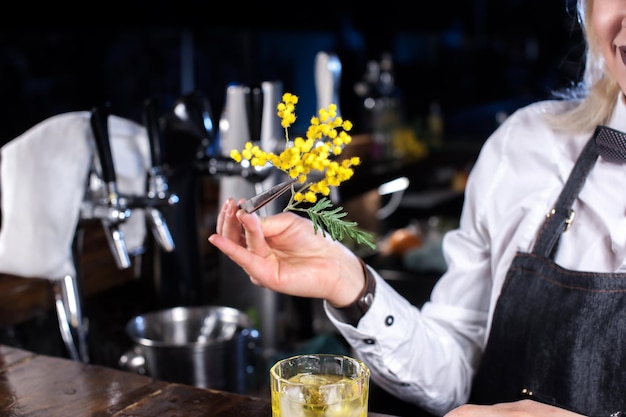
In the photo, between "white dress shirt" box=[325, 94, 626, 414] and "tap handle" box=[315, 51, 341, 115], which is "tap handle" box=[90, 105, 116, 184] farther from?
"tap handle" box=[315, 51, 341, 115]

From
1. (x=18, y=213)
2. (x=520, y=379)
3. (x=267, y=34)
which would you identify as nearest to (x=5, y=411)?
(x=18, y=213)

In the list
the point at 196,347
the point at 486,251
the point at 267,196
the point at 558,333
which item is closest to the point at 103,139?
the point at 196,347

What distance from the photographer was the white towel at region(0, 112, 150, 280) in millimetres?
1543

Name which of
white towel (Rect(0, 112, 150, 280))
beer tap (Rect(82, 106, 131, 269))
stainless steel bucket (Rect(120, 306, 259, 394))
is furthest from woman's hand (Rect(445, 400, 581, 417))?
white towel (Rect(0, 112, 150, 280))

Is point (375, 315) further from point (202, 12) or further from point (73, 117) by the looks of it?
point (202, 12)

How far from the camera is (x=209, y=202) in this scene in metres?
2.67

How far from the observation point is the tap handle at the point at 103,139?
1.48 metres

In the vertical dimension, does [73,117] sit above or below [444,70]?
below

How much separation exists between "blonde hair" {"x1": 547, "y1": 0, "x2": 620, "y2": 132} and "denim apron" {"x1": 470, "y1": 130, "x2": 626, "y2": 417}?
7 cm

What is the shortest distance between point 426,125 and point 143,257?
354cm

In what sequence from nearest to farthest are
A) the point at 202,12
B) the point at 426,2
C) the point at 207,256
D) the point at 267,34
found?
the point at 207,256 → the point at 202,12 → the point at 267,34 → the point at 426,2

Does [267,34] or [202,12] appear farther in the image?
[267,34]

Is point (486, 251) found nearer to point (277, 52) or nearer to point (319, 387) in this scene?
point (319, 387)

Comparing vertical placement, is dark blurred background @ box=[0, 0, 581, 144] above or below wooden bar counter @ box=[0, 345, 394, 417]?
above
